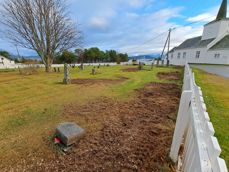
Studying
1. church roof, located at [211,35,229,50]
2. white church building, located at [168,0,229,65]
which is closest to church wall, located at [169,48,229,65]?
white church building, located at [168,0,229,65]

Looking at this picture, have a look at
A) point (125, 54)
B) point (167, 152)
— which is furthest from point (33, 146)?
point (125, 54)

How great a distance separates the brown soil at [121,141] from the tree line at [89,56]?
3991 centimetres

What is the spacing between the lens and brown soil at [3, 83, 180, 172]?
248cm

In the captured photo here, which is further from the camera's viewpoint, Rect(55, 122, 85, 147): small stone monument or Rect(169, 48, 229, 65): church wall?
Rect(169, 48, 229, 65): church wall

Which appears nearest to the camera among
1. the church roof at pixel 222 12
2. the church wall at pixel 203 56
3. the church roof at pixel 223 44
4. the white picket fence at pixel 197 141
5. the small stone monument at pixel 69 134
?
the white picket fence at pixel 197 141

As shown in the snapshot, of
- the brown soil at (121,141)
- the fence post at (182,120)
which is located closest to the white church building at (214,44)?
the brown soil at (121,141)

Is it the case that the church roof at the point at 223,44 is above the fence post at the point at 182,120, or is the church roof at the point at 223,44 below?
above

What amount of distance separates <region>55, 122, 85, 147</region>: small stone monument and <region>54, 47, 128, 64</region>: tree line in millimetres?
40759

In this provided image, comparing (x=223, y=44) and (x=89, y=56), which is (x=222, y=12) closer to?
(x=223, y=44)

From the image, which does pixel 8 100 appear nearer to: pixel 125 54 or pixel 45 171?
pixel 45 171

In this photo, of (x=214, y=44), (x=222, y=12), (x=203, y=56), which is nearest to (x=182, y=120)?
(x=203, y=56)

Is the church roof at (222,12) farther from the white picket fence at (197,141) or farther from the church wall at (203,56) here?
the white picket fence at (197,141)

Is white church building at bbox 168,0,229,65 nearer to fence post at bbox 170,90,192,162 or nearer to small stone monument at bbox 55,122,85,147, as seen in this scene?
fence post at bbox 170,90,192,162

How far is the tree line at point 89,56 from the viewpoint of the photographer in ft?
139
